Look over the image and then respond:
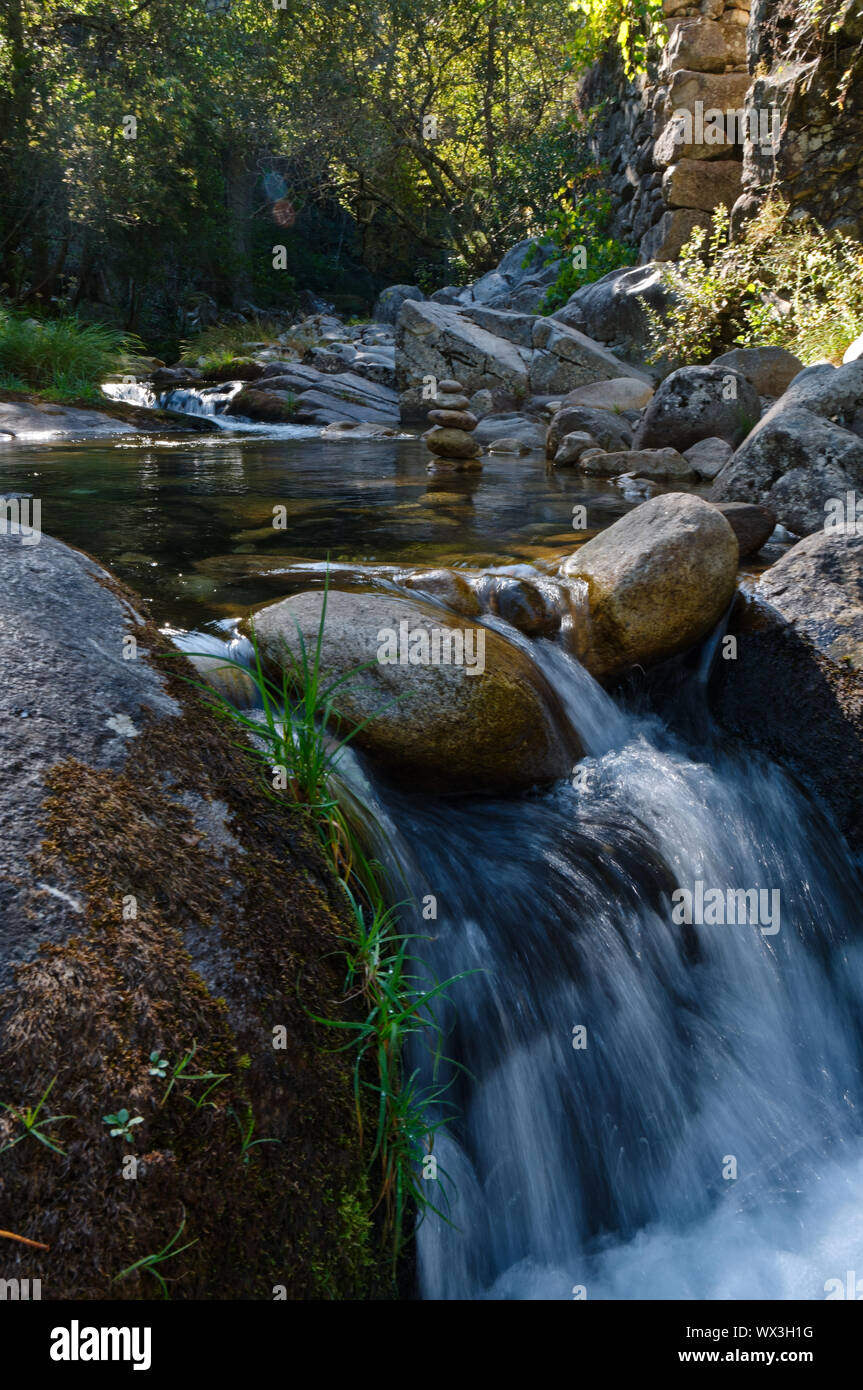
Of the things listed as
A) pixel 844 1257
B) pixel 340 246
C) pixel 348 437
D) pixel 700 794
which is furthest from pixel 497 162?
pixel 844 1257

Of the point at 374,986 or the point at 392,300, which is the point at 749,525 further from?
the point at 392,300

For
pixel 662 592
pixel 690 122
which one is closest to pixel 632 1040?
pixel 662 592

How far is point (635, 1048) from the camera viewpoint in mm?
2904

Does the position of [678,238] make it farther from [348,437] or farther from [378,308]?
[378,308]

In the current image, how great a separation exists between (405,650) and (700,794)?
1357mm

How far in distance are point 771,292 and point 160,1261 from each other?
12.0m

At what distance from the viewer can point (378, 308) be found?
1016 inches

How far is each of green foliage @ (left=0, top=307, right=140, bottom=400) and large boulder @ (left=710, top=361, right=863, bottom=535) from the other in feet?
35.7

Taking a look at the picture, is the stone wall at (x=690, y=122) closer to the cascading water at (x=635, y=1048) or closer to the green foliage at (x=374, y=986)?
the cascading water at (x=635, y=1048)

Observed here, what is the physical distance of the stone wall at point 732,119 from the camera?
10.9 m

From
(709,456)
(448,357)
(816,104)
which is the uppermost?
(816,104)

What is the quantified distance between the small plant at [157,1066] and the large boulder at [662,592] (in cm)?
294

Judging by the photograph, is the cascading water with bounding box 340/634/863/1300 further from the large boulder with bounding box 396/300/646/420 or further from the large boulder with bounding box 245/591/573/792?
the large boulder with bounding box 396/300/646/420

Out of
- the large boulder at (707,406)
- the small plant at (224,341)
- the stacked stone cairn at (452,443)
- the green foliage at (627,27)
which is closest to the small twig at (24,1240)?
the stacked stone cairn at (452,443)
